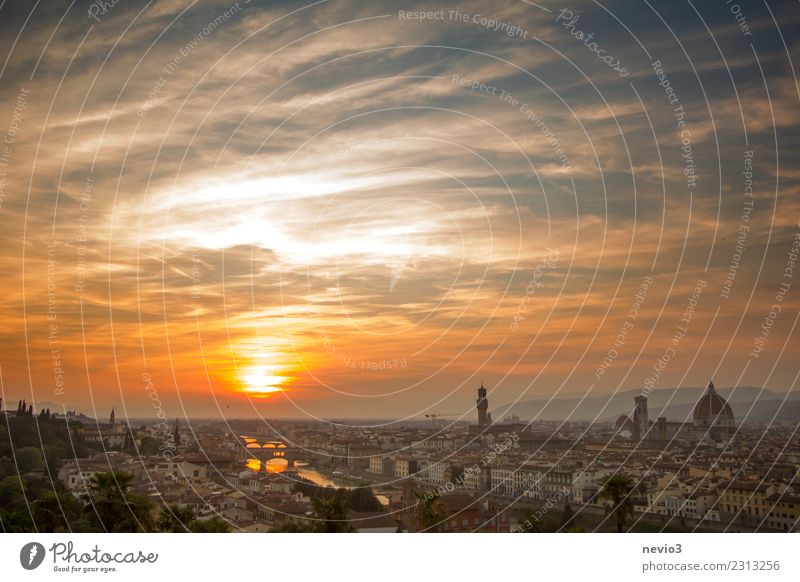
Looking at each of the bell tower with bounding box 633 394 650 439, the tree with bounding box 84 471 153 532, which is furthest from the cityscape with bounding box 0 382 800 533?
the bell tower with bounding box 633 394 650 439

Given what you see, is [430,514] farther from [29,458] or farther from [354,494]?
[29,458]

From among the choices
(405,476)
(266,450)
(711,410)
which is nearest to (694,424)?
(711,410)

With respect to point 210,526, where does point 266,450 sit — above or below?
above

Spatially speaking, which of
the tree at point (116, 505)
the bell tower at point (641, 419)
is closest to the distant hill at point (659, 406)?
the bell tower at point (641, 419)

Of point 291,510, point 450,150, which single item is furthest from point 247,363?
point 450,150

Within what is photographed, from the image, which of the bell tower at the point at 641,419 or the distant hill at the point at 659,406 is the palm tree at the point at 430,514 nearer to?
the distant hill at the point at 659,406
